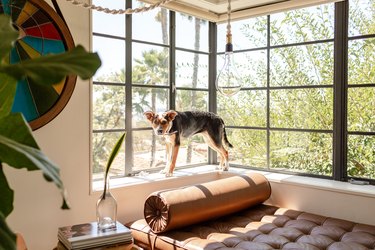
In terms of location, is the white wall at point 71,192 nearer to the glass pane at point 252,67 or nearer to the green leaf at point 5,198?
the glass pane at point 252,67

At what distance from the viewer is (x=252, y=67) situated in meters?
3.20

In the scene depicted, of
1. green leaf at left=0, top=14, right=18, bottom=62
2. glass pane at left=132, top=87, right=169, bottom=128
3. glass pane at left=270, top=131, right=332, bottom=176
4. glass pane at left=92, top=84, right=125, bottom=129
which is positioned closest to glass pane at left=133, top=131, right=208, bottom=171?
glass pane at left=132, top=87, right=169, bottom=128

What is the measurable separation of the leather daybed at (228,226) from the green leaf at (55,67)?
1649 millimetres

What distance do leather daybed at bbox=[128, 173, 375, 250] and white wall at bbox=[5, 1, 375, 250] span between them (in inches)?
6.7

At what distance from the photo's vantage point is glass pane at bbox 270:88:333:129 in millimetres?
2758

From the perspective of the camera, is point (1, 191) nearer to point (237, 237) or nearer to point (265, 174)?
point (237, 237)

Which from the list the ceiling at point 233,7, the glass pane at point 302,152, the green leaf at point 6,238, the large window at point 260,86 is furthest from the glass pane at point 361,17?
the green leaf at point 6,238

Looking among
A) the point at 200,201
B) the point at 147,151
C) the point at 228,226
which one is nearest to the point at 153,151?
the point at 147,151

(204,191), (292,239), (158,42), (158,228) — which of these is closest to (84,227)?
(158,228)

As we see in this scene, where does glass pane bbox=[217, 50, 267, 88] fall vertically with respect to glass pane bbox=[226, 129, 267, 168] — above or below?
above

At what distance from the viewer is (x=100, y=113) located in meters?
2.52

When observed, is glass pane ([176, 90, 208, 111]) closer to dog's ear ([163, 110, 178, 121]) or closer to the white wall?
dog's ear ([163, 110, 178, 121])

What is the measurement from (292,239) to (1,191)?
1.90 meters

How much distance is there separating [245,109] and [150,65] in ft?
3.46
